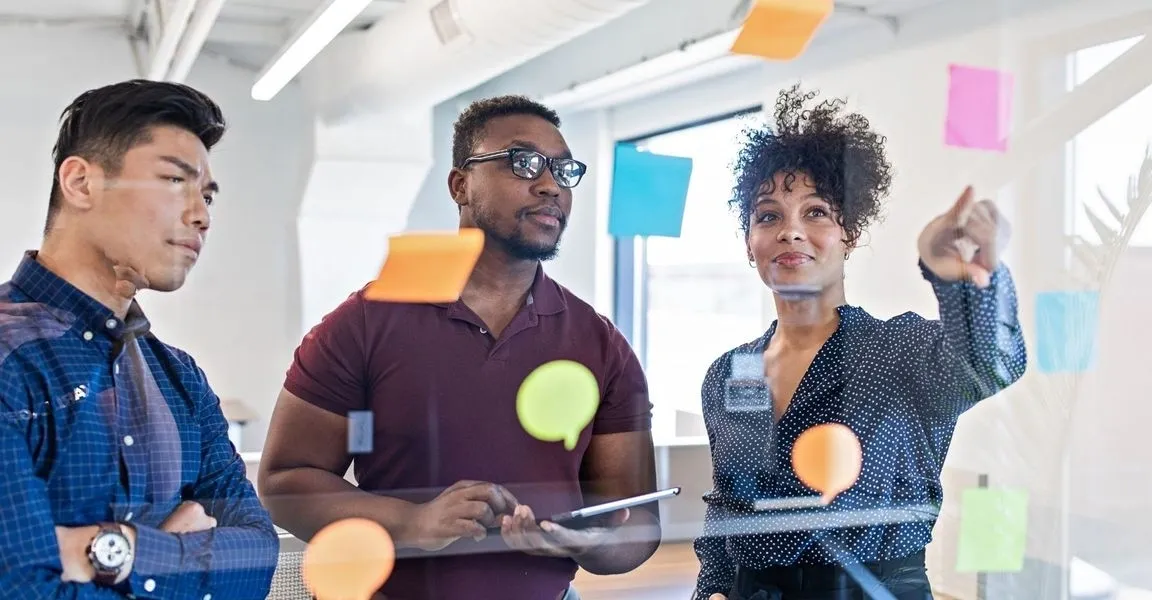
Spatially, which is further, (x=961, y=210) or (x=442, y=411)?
(x=442, y=411)

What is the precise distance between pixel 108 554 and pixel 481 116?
0.63m

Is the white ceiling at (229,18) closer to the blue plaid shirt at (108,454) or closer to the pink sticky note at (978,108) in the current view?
the blue plaid shirt at (108,454)

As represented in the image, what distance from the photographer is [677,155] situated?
3.89 feet

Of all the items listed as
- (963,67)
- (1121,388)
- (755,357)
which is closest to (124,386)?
(755,357)

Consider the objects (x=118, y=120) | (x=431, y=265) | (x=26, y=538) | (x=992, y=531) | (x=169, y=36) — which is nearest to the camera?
(x=26, y=538)

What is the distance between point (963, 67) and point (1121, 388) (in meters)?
0.62

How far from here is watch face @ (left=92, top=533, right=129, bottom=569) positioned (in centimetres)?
79

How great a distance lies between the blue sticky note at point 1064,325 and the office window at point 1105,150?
0.37 ft

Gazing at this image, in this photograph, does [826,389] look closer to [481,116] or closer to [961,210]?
[961,210]

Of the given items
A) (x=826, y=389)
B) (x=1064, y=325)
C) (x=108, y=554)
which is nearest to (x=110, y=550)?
(x=108, y=554)

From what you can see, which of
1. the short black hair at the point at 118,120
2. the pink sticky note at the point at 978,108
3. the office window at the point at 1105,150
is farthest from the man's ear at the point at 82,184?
the office window at the point at 1105,150

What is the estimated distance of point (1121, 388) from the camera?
5.40 feet

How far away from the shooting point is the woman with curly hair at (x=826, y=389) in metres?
0.99

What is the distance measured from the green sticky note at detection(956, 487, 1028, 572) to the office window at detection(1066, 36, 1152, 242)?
47 centimetres
